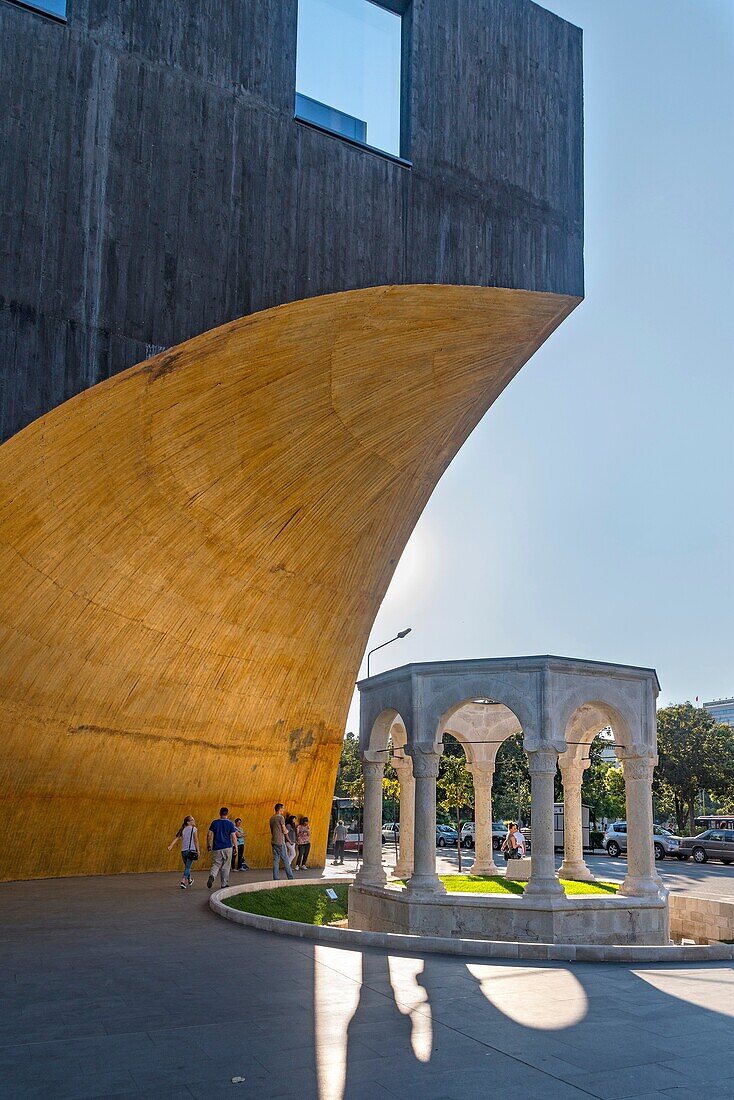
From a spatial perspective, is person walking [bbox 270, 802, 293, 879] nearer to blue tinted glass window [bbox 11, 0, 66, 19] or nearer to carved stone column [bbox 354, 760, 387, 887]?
carved stone column [bbox 354, 760, 387, 887]

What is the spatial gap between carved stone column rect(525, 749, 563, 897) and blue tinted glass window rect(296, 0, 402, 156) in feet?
31.1

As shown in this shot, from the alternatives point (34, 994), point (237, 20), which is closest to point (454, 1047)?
point (34, 994)

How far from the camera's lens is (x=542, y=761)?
13.2 m

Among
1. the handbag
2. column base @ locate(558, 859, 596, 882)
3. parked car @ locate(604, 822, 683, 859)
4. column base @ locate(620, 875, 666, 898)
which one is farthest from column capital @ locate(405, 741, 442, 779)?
parked car @ locate(604, 822, 683, 859)

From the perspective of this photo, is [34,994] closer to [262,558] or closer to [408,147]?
[262,558]

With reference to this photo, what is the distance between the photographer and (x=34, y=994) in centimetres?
711

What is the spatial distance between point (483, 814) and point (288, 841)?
15.9 feet

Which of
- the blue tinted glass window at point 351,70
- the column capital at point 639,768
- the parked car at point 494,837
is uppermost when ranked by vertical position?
the blue tinted glass window at point 351,70

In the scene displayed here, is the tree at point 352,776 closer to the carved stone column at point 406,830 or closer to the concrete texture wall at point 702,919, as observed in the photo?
the carved stone column at point 406,830

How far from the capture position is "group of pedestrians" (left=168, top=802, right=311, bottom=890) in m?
14.6

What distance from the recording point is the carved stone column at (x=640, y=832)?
44.5 ft

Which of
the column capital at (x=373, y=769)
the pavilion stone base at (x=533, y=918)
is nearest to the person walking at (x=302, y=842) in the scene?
the column capital at (x=373, y=769)

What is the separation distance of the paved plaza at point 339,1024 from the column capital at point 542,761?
14.7 ft

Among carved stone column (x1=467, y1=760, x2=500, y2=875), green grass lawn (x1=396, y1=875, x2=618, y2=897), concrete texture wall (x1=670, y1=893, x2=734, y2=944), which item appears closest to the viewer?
concrete texture wall (x1=670, y1=893, x2=734, y2=944)
